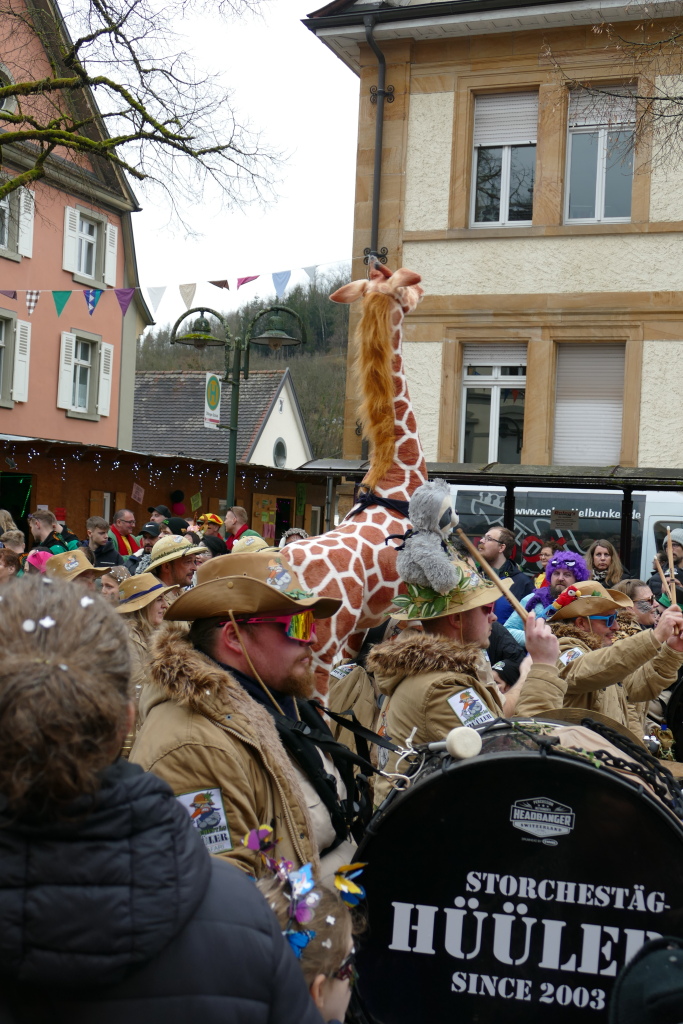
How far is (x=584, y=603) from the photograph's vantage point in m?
5.92

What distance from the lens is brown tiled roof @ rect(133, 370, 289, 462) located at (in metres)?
36.5

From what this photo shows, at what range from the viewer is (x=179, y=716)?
2580mm

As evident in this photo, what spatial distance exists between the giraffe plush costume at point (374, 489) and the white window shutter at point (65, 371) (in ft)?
66.5

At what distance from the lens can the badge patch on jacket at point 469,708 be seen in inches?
139

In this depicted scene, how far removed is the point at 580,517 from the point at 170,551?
837cm

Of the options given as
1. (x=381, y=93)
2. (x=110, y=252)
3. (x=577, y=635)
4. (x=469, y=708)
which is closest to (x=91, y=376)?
(x=110, y=252)

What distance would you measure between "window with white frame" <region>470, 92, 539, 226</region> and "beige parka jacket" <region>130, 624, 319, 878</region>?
14523 mm

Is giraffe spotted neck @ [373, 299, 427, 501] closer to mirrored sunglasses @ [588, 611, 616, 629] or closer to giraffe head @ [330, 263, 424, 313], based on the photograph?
giraffe head @ [330, 263, 424, 313]

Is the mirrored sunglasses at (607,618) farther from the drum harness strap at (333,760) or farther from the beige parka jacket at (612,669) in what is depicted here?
the drum harness strap at (333,760)

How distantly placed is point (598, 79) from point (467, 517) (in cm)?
654

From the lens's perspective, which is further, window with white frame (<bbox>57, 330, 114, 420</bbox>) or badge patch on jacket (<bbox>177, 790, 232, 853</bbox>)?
window with white frame (<bbox>57, 330, 114, 420</bbox>)

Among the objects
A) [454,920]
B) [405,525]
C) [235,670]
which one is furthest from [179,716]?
[405,525]

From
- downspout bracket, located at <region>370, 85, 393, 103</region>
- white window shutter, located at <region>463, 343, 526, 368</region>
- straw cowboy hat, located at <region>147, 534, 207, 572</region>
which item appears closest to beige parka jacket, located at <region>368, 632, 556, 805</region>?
straw cowboy hat, located at <region>147, 534, 207, 572</region>

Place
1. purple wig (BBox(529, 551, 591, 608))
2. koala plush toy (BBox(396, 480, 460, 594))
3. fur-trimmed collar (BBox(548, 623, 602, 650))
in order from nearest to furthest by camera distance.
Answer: koala plush toy (BBox(396, 480, 460, 594)), fur-trimmed collar (BBox(548, 623, 602, 650)), purple wig (BBox(529, 551, 591, 608))
